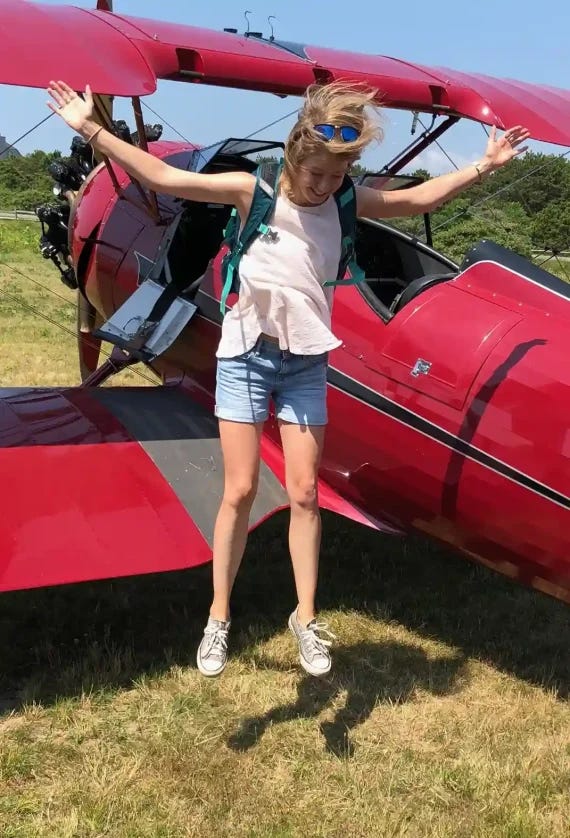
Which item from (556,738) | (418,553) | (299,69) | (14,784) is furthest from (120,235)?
(556,738)

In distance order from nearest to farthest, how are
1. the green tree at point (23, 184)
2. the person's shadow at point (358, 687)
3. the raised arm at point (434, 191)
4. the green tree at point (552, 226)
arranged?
the raised arm at point (434, 191) → the person's shadow at point (358, 687) → the green tree at point (552, 226) → the green tree at point (23, 184)

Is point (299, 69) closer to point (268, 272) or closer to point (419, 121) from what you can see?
point (419, 121)

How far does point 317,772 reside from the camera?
299cm

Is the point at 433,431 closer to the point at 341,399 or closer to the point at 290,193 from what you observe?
the point at 341,399

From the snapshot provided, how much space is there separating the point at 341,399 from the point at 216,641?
1.24m

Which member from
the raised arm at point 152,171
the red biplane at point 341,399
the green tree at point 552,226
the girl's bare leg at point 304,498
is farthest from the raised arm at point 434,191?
the green tree at point 552,226

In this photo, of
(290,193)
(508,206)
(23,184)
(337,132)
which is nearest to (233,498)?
(290,193)

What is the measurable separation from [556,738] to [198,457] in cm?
191

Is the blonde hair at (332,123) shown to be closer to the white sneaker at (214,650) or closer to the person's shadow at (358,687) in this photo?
the white sneaker at (214,650)

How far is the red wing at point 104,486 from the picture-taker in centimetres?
331

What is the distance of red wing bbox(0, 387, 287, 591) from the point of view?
3.31 m

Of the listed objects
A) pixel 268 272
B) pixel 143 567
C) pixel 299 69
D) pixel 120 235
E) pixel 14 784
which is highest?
pixel 299 69

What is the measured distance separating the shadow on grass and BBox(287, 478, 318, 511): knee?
1.09 meters

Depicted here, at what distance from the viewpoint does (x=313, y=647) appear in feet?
9.25
